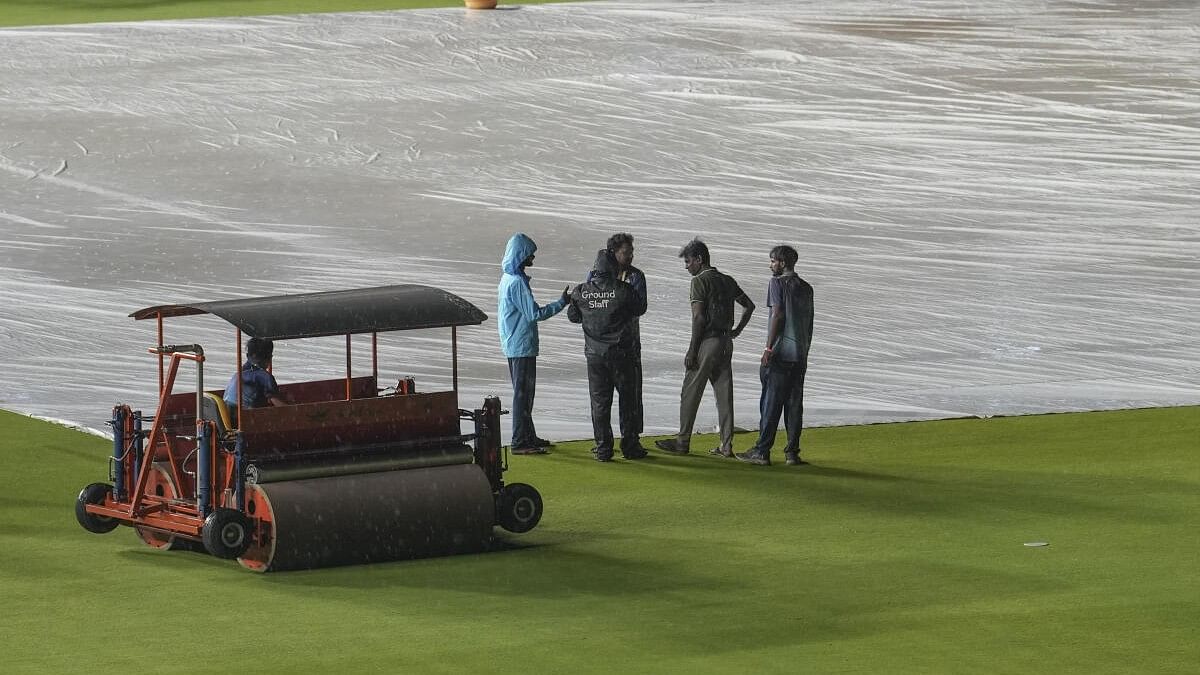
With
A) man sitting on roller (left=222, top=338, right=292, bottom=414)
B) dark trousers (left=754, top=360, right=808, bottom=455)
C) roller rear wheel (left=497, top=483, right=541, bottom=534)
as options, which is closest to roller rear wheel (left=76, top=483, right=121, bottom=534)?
man sitting on roller (left=222, top=338, right=292, bottom=414)

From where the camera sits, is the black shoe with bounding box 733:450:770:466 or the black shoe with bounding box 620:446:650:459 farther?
the black shoe with bounding box 620:446:650:459

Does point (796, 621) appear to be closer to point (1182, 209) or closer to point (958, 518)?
point (958, 518)

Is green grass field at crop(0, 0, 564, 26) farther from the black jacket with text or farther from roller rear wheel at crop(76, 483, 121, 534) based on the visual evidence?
roller rear wheel at crop(76, 483, 121, 534)

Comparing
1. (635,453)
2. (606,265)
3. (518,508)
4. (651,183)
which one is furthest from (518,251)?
(651,183)

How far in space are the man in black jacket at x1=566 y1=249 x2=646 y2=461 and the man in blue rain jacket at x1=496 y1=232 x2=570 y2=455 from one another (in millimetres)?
251

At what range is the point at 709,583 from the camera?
37.2ft

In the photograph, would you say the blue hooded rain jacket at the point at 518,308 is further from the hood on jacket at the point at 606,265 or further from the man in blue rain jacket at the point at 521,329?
the hood on jacket at the point at 606,265

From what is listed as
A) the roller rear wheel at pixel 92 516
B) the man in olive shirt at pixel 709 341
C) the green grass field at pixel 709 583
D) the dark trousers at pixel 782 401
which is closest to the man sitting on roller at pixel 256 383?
the green grass field at pixel 709 583

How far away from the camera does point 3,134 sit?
108 ft

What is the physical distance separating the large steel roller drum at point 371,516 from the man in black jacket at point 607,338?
3.18m

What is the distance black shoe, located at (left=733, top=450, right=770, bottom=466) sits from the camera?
15375mm

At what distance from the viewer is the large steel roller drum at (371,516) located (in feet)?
38.5

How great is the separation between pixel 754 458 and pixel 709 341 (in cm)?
96

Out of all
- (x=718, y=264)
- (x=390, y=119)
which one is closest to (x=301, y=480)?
(x=718, y=264)
